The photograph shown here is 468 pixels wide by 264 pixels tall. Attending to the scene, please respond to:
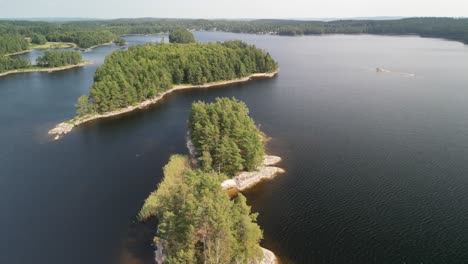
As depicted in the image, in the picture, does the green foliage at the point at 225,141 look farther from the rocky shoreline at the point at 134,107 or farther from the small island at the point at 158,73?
the small island at the point at 158,73

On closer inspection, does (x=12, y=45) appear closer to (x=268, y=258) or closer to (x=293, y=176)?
(x=293, y=176)

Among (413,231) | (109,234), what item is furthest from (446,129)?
(109,234)

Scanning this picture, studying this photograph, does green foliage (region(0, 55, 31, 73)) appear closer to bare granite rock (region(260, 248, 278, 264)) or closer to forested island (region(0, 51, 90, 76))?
forested island (region(0, 51, 90, 76))

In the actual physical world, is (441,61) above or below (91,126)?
above

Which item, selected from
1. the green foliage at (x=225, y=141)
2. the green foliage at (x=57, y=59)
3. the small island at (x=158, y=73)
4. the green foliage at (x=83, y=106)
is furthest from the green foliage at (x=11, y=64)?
the green foliage at (x=225, y=141)

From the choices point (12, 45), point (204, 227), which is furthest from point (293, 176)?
point (12, 45)

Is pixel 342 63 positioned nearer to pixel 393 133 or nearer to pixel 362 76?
pixel 362 76
